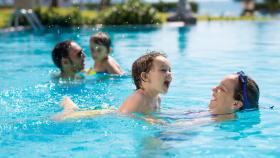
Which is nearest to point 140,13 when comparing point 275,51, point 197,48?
point 197,48

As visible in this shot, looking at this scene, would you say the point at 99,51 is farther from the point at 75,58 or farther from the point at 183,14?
the point at 183,14

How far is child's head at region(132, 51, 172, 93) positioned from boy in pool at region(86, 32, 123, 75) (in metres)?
3.22

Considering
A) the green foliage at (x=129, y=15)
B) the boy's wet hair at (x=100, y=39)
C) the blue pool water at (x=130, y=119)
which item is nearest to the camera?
the blue pool water at (x=130, y=119)

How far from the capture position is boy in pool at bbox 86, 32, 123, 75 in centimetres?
820

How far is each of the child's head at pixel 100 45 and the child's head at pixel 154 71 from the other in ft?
10.5

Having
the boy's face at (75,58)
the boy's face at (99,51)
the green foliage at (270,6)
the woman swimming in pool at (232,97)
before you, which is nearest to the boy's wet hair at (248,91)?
the woman swimming in pool at (232,97)

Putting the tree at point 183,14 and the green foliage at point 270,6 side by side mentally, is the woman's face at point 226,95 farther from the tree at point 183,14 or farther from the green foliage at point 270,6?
the green foliage at point 270,6

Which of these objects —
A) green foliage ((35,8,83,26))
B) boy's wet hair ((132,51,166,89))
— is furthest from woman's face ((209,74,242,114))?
green foliage ((35,8,83,26))

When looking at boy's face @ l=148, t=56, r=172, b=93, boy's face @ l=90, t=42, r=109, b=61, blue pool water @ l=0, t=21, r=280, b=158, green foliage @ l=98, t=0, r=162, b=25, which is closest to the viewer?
blue pool water @ l=0, t=21, r=280, b=158

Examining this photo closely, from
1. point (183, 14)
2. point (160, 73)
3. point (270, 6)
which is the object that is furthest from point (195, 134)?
point (270, 6)

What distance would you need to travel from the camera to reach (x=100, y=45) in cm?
827

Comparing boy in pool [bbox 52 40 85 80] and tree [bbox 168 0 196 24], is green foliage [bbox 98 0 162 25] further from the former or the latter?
boy in pool [bbox 52 40 85 80]

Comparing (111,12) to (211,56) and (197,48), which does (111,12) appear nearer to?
(197,48)

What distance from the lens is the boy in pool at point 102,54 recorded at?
8.20 metres
